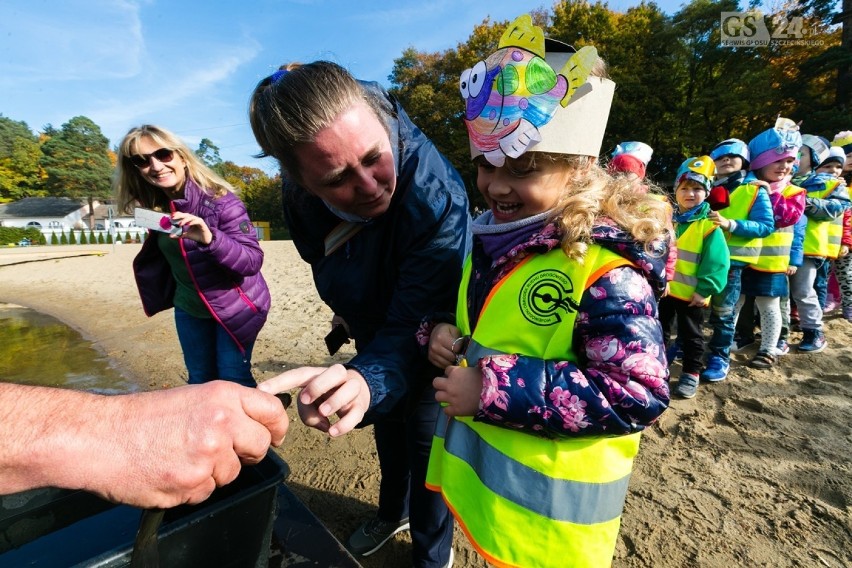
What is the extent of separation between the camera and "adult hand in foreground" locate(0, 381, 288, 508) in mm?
883

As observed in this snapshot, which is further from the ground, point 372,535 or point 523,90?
point 523,90

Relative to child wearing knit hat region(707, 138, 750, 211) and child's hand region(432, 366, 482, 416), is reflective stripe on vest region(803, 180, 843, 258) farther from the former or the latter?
child's hand region(432, 366, 482, 416)

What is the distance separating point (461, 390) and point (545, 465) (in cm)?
33

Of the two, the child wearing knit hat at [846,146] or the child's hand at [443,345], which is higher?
the child wearing knit hat at [846,146]

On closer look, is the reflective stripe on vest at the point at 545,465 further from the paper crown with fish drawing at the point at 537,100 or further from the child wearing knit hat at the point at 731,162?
the child wearing knit hat at the point at 731,162

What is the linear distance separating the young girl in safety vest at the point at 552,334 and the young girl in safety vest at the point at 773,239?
158 inches

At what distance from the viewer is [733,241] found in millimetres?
4348

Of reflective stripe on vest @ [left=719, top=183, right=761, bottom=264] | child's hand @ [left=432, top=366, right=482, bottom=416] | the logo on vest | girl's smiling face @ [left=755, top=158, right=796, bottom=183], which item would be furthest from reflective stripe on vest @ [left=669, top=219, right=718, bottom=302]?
child's hand @ [left=432, top=366, right=482, bottom=416]

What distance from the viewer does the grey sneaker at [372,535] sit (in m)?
2.34

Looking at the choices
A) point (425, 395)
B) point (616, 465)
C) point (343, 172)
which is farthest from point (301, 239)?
point (616, 465)

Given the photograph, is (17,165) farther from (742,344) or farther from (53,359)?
(742,344)
